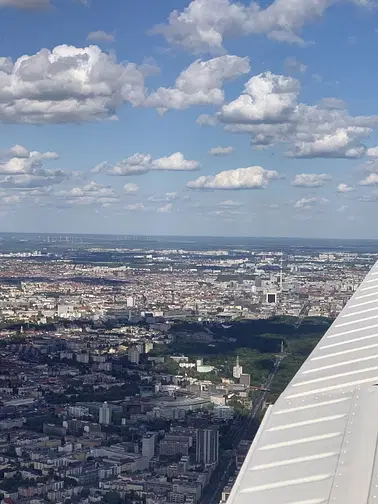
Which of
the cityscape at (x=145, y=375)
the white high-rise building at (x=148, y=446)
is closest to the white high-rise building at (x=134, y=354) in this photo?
the cityscape at (x=145, y=375)

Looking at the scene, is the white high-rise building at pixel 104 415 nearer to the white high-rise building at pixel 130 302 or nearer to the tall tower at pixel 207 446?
the tall tower at pixel 207 446

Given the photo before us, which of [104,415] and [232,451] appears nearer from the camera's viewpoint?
[232,451]

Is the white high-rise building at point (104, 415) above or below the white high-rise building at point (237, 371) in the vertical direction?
below

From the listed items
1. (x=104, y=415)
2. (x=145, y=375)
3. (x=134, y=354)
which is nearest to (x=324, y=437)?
(x=104, y=415)

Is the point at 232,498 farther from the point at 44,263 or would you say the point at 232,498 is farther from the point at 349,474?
the point at 44,263

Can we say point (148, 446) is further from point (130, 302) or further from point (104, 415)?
point (130, 302)

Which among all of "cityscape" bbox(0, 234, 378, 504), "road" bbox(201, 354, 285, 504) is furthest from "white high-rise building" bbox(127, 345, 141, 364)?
"road" bbox(201, 354, 285, 504)

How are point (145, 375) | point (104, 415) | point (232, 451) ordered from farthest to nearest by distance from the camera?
point (145, 375) → point (104, 415) → point (232, 451)
